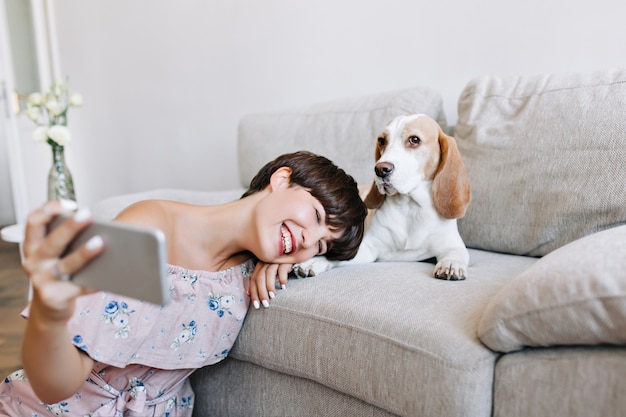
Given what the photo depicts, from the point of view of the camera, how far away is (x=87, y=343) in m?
1.06

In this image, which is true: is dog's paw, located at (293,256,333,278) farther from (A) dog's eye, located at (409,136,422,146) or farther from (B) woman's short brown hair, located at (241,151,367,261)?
(A) dog's eye, located at (409,136,422,146)

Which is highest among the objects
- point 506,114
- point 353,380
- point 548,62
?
point 548,62

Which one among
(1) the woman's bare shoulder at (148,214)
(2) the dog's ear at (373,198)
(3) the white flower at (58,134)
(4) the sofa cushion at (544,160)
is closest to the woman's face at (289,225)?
(1) the woman's bare shoulder at (148,214)

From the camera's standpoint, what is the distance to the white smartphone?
54 cm

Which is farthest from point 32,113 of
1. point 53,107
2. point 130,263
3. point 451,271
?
point 130,263

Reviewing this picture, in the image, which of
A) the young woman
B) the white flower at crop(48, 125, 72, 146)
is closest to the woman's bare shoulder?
the young woman

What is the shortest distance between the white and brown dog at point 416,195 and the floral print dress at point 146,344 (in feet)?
0.87

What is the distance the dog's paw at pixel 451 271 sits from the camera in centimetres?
135

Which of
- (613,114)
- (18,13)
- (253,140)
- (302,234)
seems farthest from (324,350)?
(18,13)

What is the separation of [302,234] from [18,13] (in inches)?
145

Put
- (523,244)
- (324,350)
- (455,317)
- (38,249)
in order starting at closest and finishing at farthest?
(38,249)
(455,317)
(324,350)
(523,244)

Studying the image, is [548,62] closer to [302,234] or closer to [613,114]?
[613,114]

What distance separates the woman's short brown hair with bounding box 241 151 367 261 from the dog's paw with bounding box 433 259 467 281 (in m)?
0.22

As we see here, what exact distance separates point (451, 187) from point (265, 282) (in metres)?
0.58
